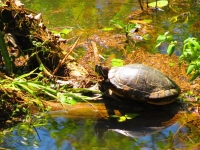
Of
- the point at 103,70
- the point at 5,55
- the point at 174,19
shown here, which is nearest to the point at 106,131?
the point at 103,70

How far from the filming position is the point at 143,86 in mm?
3727

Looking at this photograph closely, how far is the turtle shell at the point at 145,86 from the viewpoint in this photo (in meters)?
3.69

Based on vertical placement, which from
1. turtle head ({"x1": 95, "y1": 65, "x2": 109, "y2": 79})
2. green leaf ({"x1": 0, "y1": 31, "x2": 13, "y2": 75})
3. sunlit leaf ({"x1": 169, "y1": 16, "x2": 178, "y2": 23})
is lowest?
sunlit leaf ({"x1": 169, "y1": 16, "x2": 178, "y2": 23})

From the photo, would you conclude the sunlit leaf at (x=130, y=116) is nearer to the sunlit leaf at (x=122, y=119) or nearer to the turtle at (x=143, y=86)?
the sunlit leaf at (x=122, y=119)

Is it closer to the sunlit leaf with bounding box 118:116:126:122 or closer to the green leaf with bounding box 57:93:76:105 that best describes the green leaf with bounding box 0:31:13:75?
the green leaf with bounding box 57:93:76:105

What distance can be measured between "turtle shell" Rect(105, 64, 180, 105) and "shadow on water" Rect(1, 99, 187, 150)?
0.16 meters

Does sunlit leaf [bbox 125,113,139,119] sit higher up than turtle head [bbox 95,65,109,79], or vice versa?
turtle head [bbox 95,65,109,79]

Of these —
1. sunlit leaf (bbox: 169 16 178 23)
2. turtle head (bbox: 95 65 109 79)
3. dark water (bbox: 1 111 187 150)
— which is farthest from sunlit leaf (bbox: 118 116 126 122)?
sunlit leaf (bbox: 169 16 178 23)

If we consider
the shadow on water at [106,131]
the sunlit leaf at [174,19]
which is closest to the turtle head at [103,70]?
the shadow on water at [106,131]

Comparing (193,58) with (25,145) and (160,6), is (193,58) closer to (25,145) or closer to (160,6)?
(25,145)

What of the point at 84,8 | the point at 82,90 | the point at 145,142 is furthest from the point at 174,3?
the point at 145,142

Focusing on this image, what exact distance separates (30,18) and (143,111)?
186cm

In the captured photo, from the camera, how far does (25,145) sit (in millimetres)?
3270

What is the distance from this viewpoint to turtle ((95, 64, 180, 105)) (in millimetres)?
3695
